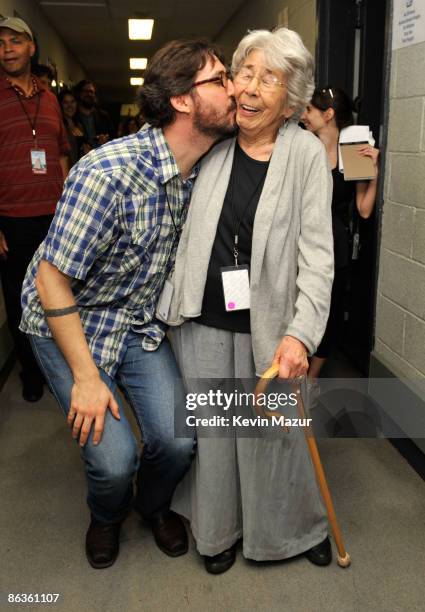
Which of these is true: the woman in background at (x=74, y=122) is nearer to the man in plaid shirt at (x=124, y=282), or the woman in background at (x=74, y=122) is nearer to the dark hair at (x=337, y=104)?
the dark hair at (x=337, y=104)

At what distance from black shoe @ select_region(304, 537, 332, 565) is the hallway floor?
2 cm

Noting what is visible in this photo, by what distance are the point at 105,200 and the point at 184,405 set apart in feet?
2.12

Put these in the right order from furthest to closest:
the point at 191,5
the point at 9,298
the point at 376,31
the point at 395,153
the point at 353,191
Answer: the point at 191,5 < the point at 376,31 < the point at 9,298 < the point at 353,191 < the point at 395,153

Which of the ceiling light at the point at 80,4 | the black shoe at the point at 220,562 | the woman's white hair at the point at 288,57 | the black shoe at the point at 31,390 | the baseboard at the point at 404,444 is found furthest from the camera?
the ceiling light at the point at 80,4

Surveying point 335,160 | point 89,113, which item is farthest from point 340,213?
point 89,113

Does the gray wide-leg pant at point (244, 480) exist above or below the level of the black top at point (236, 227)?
below

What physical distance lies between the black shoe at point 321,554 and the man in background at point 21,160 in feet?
5.72

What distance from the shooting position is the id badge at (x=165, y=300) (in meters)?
1.79

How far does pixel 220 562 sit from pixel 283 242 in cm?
99

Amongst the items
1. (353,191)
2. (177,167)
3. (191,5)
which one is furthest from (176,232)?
(191,5)

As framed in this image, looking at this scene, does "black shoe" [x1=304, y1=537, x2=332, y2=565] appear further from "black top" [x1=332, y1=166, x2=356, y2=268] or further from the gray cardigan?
"black top" [x1=332, y1=166, x2=356, y2=268]

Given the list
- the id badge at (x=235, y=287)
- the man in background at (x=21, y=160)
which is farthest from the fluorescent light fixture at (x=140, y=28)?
the id badge at (x=235, y=287)

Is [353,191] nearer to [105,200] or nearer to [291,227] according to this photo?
[291,227]

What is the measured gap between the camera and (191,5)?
7129 mm
